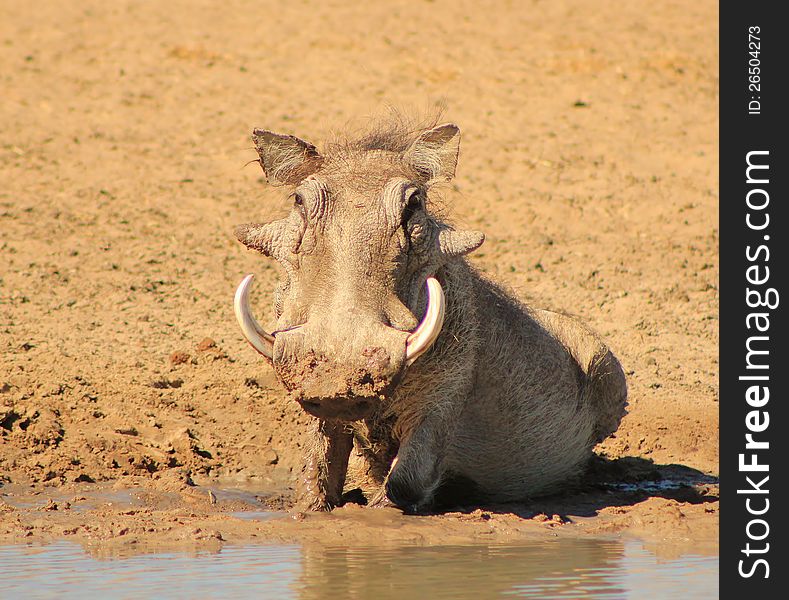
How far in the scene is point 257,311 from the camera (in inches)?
368

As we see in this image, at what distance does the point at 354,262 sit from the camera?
526 cm

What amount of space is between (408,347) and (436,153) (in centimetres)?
126

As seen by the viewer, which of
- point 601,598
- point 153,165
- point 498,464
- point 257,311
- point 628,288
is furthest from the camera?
point 153,165

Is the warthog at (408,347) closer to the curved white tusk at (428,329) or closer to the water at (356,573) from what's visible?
the curved white tusk at (428,329)

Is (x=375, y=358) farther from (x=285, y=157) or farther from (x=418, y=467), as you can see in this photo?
(x=285, y=157)

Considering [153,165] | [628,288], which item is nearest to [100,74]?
[153,165]

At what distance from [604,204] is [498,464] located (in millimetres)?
5802

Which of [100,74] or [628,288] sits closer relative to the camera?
[628,288]

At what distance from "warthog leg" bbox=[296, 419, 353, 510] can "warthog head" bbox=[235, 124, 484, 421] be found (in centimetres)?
62

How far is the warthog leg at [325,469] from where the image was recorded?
19.7 feet

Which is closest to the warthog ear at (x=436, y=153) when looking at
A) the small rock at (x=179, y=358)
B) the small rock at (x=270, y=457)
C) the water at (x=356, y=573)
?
the water at (x=356, y=573)

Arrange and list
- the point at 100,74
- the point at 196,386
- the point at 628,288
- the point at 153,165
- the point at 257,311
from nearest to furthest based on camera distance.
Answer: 1. the point at 196,386
2. the point at 257,311
3. the point at 628,288
4. the point at 153,165
5. the point at 100,74

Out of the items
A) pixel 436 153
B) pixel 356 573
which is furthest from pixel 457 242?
pixel 356 573
